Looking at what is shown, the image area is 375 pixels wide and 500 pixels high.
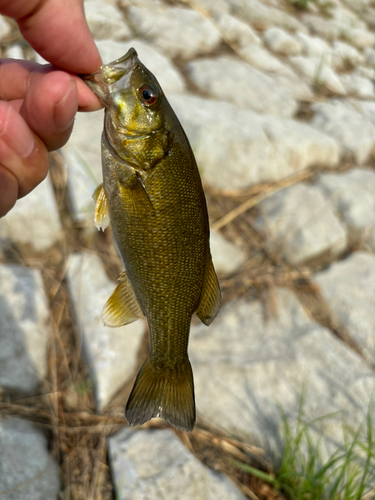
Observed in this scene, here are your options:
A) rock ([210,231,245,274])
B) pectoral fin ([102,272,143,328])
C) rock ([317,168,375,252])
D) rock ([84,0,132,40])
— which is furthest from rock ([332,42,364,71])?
pectoral fin ([102,272,143,328])

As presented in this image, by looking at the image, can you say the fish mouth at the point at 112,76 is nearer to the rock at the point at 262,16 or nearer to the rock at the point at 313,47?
the rock at the point at 262,16

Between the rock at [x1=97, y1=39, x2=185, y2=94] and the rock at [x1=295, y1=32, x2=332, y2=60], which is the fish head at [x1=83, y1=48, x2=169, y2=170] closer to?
the rock at [x1=97, y1=39, x2=185, y2=94]

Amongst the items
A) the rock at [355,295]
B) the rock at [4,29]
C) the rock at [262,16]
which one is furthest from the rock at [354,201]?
the rock at [4,29]

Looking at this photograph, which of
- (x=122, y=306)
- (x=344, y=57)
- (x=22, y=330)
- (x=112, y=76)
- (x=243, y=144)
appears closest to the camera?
(x=112, y=76)

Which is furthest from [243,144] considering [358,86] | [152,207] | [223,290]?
[358,86]

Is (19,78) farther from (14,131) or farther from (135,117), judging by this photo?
(135,117)
